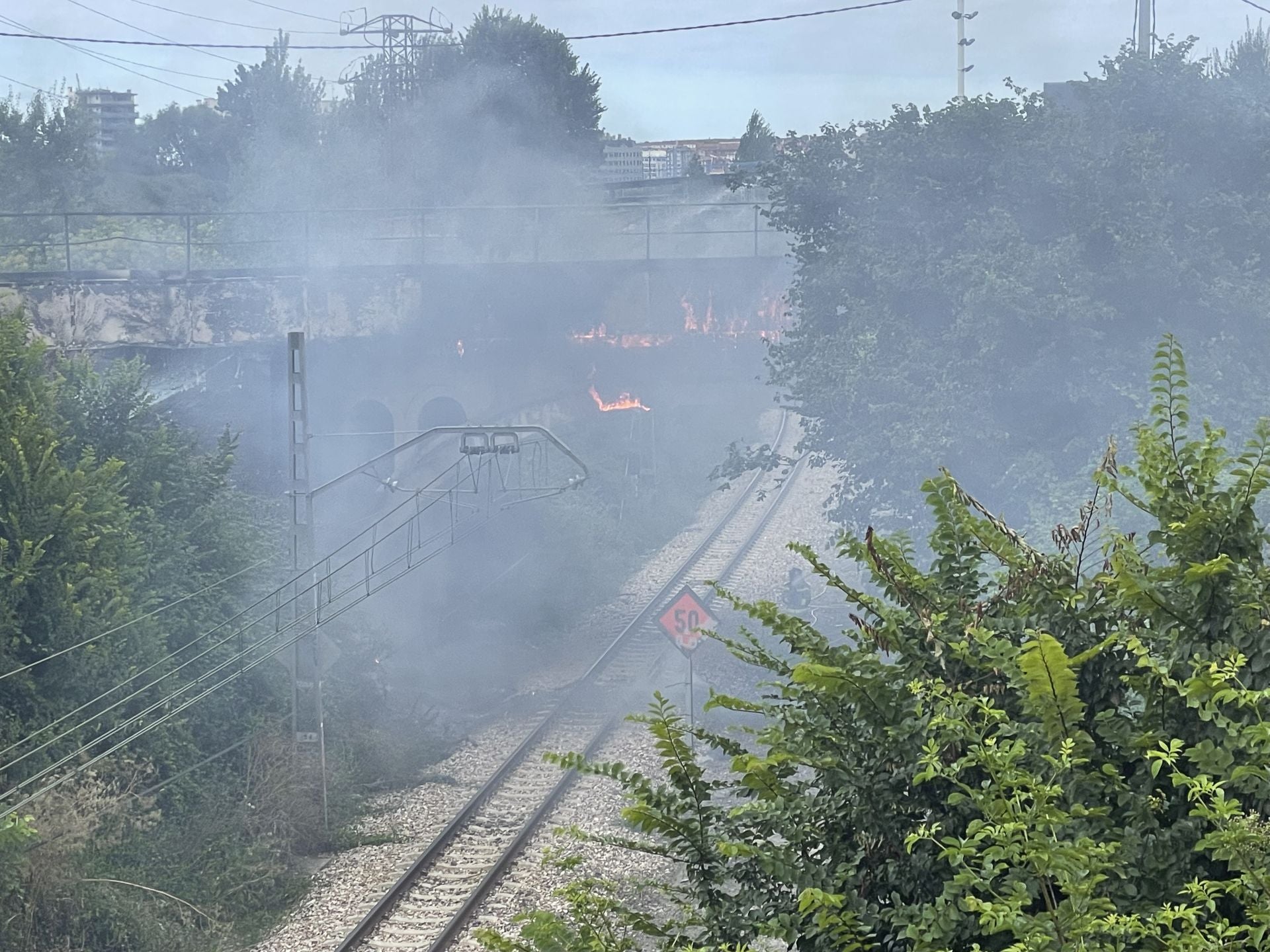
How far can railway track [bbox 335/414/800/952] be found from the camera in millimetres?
12766

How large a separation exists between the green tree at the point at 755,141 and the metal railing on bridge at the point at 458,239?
25530 millimetres

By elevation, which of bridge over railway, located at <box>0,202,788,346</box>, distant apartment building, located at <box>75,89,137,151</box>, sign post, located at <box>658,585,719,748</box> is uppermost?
distant apartment building, located at <box>75,89,137,151</box>

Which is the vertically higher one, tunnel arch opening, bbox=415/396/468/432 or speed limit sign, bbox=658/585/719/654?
tunnel arch opening, bbox=415/396/468/432

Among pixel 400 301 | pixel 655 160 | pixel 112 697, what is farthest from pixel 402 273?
pixel 655 160

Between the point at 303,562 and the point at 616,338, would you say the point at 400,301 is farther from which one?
the point at 303,562

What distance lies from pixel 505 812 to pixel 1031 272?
1157 cm

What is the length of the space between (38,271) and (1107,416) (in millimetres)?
19604

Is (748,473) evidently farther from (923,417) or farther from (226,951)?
(226,951)

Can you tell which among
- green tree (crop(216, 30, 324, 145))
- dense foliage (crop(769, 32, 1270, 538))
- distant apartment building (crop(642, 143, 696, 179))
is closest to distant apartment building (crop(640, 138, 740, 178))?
distant apartment building (crop(642, 143, 696, 179))

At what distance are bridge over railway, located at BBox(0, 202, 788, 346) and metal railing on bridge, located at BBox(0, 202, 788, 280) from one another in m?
0.04

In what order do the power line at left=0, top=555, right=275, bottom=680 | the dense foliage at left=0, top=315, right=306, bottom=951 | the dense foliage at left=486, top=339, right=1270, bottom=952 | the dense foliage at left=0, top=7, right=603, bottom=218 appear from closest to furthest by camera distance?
the dense foliage at left=486, top=339, right=1270, bottom=952 → the dense foliage at left=0, top=315, right=306, bottom=951 → the power line at left=0, top=555, right=275, bottom=680 → the dense foliage at left=0, top=7, right=603, bottom=218

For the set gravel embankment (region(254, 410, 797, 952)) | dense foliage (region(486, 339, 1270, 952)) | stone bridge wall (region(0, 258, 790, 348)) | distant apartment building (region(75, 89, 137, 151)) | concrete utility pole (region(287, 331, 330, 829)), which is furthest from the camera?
distant apartment building (region(75, 89, 137, 151))

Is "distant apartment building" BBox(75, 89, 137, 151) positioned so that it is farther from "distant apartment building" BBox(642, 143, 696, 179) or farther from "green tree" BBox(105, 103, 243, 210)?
"distant apartment building" BBox(642, 143, 696, 179)

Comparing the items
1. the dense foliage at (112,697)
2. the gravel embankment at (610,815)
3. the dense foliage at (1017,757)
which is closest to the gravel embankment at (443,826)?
the gravel embankment at (610,815)
